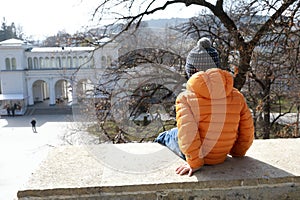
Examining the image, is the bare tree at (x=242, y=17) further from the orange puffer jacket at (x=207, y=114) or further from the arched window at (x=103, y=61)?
the orange puffer jacket at (x=207, y=114)

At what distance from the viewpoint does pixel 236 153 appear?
1.57 metres

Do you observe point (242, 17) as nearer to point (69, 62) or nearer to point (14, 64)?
point (69, 62)

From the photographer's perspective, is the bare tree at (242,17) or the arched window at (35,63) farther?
the arched window at (35,63)

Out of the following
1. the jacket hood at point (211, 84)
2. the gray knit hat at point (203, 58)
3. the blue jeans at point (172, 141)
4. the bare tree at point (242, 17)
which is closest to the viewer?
the jacket hood at point (211, 84)

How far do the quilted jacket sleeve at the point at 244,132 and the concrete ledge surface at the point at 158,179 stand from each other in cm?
7

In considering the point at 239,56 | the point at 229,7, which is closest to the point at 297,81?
the point at 239,56

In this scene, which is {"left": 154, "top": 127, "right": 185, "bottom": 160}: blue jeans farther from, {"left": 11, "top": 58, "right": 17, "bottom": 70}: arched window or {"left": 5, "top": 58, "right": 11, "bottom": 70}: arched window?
{"left": 5, "top": 58, "right": 11, "bottom": 70}: arched window

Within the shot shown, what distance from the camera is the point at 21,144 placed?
31.8ft

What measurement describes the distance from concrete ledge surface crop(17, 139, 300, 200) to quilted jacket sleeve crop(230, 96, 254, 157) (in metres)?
0.07

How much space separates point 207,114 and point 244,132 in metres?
0.28

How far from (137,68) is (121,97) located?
53 centimetres

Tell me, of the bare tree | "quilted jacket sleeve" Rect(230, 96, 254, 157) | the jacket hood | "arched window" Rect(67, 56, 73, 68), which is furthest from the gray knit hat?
"arched window" Rect(67, 56, 73, 68)

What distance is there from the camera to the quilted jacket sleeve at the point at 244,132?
139cm

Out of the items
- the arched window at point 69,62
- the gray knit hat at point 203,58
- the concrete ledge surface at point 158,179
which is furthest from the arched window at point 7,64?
the gray knit hat at point 203,58
